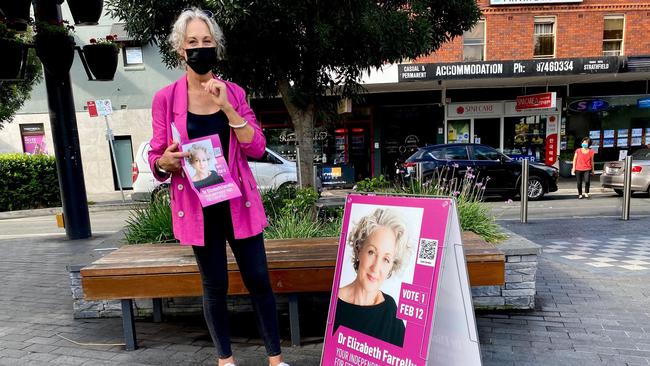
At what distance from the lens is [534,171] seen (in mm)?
11734

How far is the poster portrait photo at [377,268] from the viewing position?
7.32 feet

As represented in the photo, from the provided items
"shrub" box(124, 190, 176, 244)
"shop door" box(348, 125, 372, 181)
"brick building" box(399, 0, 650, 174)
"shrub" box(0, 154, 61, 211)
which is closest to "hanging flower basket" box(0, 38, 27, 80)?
"shrub" box(124, 190, 176, 244)

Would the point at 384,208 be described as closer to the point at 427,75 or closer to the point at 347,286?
the point at 347,286

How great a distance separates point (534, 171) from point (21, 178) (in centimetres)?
1483

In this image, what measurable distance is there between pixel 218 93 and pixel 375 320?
1443mm

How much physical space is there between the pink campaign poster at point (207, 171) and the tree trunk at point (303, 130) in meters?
2.86

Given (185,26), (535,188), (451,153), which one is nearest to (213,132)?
(185,26)

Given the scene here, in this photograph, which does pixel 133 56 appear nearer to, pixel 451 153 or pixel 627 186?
pixel 451 153

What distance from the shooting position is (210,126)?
2.28 metres

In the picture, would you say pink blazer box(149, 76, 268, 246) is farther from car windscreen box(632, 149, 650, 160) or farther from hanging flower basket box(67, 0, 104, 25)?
car windscreen box(632, 149, 650, 160)

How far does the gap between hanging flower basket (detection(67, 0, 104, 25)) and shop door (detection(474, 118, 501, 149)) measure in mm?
14087

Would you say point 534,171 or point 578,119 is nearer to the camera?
point 534,171

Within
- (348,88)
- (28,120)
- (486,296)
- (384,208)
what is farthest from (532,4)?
(28,120)

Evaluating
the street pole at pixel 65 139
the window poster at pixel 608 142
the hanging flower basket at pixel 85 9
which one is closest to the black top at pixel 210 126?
the hanging flower basket at pixel 85 9
